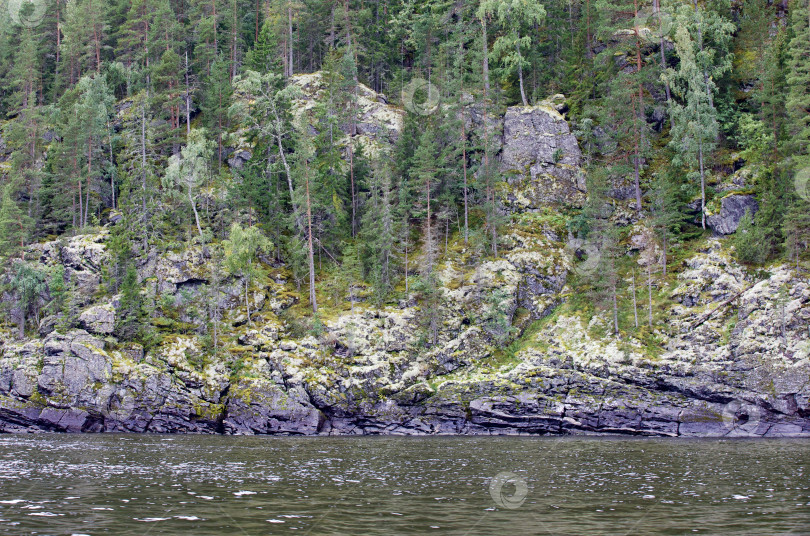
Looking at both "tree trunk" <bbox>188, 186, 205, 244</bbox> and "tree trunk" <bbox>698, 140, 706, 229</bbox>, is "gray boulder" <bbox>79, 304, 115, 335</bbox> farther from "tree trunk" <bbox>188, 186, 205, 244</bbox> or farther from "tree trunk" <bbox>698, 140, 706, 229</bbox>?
"tree trunk" <bbox>698, 140, 706, 229</bbox>

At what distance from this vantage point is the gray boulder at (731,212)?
161 feet

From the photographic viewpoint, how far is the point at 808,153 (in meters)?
43.6

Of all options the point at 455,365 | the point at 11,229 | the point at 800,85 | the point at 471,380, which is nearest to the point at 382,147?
the point at 455,365

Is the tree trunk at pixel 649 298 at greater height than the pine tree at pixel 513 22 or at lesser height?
lesser

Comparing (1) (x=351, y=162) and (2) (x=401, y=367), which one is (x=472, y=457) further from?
(1) (x=351, y=162)

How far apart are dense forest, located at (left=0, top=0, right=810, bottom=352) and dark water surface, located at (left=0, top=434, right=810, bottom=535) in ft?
64.0

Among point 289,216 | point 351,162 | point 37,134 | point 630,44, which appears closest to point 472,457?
point 289,216

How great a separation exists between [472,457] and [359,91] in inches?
2205

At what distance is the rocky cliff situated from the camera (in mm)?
39812

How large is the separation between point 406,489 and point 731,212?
43.6 metres

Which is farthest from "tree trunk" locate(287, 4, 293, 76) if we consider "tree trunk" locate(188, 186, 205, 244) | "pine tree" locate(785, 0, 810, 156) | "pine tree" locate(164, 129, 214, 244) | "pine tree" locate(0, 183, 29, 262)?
"pine tree" locate(785, 0, 810, 156)

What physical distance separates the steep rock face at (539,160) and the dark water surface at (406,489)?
32.0 m

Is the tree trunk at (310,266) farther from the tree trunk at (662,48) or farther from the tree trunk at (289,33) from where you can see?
the tree trunk at (662,48)

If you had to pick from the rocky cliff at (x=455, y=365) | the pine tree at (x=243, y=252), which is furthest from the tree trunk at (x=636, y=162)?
the pine tree at (x=243, y=252)
